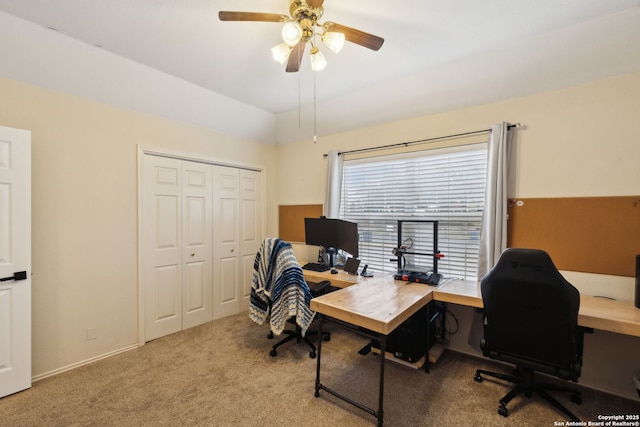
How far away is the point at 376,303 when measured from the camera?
2068 millimetres

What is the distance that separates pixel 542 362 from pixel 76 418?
125 inches

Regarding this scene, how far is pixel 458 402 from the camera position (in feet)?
6.82

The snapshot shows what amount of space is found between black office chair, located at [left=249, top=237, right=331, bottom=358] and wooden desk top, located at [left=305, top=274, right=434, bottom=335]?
1.54 feet

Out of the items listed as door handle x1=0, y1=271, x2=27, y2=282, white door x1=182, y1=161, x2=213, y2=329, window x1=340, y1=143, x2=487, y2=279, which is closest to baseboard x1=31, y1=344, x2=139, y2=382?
white door x1=182, y1=161, x2=213, y2=329

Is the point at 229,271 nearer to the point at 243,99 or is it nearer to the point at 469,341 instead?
the point at 243,99

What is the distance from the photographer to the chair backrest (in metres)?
1.72

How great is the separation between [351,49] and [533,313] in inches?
94.9

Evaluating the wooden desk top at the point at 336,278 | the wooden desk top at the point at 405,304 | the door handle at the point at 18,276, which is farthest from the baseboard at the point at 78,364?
the wooden desk top at the point at 405,304

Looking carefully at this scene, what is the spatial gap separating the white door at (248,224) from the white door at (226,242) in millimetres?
79

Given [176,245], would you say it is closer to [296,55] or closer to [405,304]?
[296,55]

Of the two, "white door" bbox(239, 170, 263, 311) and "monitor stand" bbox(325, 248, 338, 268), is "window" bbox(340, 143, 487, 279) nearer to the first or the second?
"monitor stand" bbox(325, 248, 338, 268)

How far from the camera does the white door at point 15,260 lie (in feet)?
6.91

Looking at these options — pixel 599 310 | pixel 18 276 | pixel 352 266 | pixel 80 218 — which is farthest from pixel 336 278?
pixel 18 276

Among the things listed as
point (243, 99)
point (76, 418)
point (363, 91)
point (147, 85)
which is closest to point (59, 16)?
point (147, 85)
